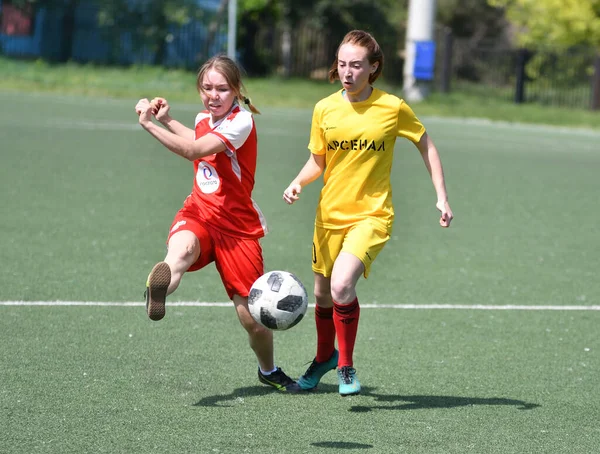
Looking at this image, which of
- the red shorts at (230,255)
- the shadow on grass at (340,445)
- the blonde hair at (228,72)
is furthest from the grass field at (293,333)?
the blonde hair at (228,72)

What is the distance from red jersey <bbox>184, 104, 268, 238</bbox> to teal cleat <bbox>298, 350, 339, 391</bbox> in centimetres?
81

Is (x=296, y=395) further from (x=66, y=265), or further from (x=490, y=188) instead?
(x=490, y=188)

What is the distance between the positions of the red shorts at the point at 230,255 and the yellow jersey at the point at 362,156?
45 centimetres

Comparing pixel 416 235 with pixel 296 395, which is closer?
pixel 296 395

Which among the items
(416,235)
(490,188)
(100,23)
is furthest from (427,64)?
(416,235)

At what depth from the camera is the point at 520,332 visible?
7602 millimetres

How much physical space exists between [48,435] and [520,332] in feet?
12.4

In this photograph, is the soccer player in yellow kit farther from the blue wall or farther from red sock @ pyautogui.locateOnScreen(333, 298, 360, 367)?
the blue wall

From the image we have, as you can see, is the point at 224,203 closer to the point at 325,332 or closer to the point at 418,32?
the point at 325,332

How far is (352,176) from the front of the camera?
5863 mm

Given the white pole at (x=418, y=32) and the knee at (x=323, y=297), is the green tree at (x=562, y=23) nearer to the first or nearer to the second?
the white pole at (x=418, y=32)

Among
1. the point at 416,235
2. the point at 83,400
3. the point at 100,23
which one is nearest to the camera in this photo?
the point at 83,400

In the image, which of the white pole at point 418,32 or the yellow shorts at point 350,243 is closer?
the yellow shorts at point 350,243

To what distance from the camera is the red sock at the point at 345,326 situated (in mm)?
5730
